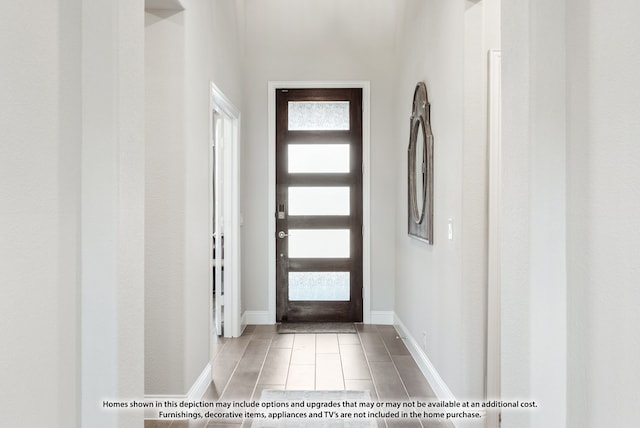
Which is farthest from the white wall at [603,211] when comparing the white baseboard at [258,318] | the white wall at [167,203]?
the white baseboard at [258,318]

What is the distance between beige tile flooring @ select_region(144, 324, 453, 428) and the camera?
10.3ft

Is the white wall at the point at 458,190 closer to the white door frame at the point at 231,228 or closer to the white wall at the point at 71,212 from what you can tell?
the white wall at the point at 71,212

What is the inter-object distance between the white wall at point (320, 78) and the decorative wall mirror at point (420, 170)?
1.06 m

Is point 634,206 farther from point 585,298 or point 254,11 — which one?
point 254,11

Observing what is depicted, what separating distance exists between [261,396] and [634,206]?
2.63 meters

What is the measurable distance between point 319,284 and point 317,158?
54.1 inches

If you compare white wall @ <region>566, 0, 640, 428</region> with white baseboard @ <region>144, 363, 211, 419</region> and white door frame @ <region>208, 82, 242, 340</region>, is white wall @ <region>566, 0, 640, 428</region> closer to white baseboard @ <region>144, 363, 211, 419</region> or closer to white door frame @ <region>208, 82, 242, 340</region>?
white baseboard @ <region>144, 363, 211, 419</region>

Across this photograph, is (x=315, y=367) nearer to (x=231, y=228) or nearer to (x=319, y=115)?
(x=231, y=228)

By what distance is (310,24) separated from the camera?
5035mm

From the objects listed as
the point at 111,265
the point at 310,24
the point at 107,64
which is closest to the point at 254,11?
the point at 310,24

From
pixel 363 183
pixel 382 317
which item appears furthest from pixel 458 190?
pixel 382 317

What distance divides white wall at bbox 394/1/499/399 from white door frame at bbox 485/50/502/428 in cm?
4

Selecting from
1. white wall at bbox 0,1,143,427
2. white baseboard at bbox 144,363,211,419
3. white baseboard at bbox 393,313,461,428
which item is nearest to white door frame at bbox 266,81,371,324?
white baseboard at bbox 393,313,461,428

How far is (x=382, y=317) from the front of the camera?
512 centimetres
